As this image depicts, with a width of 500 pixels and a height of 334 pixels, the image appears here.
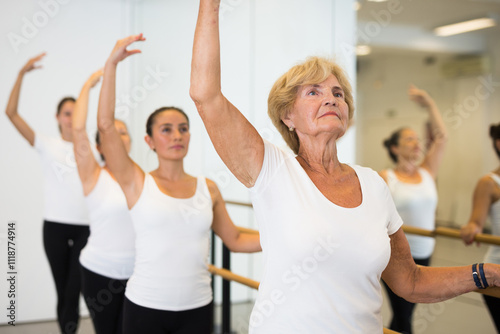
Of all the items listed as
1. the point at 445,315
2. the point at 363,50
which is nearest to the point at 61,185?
the point at 445,315

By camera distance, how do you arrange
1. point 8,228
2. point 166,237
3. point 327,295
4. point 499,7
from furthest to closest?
point 8,228, point 499,7, point 166,237, point 327,295

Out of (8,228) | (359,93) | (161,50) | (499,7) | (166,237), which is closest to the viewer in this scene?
(166,237)

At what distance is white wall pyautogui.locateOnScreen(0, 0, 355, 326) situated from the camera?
Answer: 139 inches

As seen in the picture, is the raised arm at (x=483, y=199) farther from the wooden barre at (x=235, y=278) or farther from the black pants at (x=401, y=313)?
the wooden barre at (x=235, y=278)

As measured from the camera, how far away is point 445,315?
3453 millimetres

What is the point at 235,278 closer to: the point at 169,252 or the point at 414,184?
the point at 169,252

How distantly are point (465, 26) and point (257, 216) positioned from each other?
327 centimetres

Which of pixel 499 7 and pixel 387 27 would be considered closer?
pixel 499 7

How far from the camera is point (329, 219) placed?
1.18 meters

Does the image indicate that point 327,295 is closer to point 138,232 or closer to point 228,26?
point 138,232

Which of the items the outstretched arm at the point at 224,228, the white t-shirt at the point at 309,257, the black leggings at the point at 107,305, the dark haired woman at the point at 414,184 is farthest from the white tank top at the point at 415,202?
the white t-shirt at the point at 309,257

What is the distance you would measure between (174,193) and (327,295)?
1005 millimetres

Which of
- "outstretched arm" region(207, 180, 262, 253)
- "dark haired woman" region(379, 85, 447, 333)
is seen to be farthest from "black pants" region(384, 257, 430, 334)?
"outstretched arm" region(207, 180, 262, 253)

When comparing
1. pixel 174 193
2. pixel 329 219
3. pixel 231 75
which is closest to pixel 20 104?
pixel 231 75
